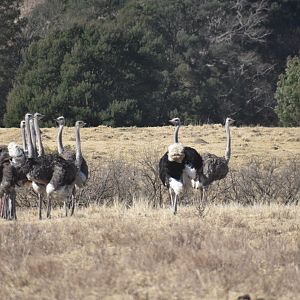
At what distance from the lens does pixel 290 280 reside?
8492 millimetres

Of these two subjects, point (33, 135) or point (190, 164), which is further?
point (33, 135)

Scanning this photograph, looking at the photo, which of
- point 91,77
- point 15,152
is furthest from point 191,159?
point 91,77

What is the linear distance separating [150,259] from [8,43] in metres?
35.6

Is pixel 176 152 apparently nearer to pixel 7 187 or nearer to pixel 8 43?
pixel 7 187

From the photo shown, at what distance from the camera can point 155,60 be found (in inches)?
1571

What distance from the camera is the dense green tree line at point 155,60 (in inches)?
1470

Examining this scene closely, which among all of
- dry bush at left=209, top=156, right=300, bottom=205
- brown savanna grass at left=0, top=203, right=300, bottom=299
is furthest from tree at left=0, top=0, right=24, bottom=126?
brown savanna grass at left=0, top=203, right=300, bottom=299

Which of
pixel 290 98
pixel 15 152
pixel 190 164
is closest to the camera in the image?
pixel 15 152

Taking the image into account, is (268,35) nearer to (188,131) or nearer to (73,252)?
(188,131)

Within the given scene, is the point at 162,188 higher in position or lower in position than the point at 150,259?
lower

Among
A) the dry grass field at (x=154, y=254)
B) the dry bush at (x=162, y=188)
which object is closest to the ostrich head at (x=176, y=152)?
the dry grass field at (x=154, y=254)

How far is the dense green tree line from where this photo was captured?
3734 centimetres

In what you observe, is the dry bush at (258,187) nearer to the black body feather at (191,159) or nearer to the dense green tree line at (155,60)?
the black body feather at (191,159)

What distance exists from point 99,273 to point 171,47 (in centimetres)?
3816
